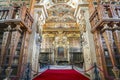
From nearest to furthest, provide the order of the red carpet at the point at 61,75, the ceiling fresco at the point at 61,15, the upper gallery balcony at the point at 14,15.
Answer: the upper gallery balcony at the point at 14,15, the red carpet at the point at 61,75, the ceiling fresco at the point at 61,15

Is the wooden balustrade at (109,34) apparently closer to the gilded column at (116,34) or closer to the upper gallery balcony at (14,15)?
the gilded column at (116,34)

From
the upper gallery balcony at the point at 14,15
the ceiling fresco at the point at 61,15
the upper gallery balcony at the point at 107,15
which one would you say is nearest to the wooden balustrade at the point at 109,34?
the upper gallery balcony at the point at 107,15

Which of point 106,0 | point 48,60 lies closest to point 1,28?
point 106,0

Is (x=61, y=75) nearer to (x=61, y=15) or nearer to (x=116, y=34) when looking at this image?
(x=116, y=34)

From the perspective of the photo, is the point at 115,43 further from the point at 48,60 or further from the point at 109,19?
the point at 48,60

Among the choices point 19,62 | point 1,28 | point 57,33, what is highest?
point 57,33

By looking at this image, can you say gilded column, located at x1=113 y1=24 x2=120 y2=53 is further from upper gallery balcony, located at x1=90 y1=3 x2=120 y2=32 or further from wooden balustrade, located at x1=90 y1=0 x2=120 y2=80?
upper gallery balcony, located at x1=90 y1=3 x2=120 y2=32

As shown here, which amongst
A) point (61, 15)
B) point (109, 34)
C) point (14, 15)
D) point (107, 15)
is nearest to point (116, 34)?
point (109, 34)

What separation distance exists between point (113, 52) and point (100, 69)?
28.5 inches

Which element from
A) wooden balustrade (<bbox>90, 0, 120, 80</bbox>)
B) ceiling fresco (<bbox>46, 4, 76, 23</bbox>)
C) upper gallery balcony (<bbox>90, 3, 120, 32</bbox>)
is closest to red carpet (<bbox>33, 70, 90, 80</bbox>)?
wooden balustrade (<bbox>90, 0, 120, 80</bbox>)

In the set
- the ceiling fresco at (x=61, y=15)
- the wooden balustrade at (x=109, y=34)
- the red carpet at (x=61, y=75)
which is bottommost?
the red carpet at (x=61, y=75)

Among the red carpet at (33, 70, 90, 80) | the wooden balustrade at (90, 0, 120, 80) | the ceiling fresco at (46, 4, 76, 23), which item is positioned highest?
the ceiling fresco at (46, 4, 76, 23)

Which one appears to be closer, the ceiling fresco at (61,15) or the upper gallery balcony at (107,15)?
the upper gallery balcony at (107,15)

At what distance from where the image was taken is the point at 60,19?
1341 cm
